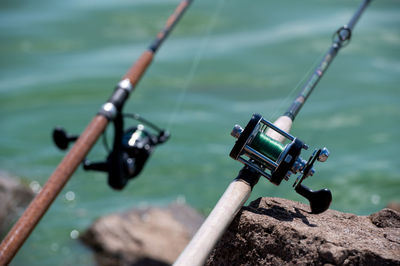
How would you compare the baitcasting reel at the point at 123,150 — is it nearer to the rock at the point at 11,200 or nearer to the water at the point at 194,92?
the water at the point at 194,92

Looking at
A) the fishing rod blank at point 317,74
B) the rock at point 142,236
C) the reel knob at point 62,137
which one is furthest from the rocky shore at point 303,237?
the rock at point 142,236

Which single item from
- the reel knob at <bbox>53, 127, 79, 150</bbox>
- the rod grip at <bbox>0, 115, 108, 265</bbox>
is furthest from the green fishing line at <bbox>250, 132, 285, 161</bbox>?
the reel knob at <bbox>53, 127, 79, 150</bbox>

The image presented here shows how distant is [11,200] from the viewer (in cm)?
470

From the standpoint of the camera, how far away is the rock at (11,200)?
451cm

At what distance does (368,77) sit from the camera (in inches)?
266

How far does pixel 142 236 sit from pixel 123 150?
1.13 m

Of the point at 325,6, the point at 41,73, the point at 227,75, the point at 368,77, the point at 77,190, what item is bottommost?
the point at 77,190

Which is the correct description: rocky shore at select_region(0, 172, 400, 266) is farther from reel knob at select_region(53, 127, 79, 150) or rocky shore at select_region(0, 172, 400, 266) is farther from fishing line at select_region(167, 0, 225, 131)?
fishing line at select_region(167, 0, 225, 131)

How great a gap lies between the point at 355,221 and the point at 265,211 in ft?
1.04

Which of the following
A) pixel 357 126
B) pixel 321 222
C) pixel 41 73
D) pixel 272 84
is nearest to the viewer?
pixel 321 222

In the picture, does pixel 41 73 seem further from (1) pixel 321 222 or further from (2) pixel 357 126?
(1) pixel 321 222

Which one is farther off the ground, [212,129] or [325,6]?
[325,6]

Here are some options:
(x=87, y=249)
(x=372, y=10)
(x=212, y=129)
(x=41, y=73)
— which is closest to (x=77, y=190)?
(x=87, y=249)

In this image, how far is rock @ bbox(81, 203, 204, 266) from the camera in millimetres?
4051
